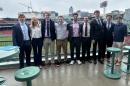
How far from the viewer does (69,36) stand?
4.91 meters

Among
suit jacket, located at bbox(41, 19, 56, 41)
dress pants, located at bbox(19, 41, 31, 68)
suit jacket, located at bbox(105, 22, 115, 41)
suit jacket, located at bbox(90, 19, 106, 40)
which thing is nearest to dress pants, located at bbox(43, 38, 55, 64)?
suit jacket, located at bbox(41, 19, 56, 41)

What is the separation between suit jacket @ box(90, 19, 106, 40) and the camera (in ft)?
15.9

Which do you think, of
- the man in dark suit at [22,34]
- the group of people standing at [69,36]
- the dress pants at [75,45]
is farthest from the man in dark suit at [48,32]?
the dress pants at [75,45]

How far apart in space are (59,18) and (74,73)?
152 centimetres

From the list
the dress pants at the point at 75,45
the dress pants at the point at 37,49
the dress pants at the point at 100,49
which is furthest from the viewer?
the dress pants at the point at 100,49

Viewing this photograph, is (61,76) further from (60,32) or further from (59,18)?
(59,18)

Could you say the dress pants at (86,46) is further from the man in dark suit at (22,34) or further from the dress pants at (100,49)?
the man in dark suit at (22,34)

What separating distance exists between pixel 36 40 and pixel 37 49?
28 cm

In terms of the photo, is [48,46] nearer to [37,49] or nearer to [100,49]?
[37,49]

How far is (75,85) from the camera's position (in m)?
3.68

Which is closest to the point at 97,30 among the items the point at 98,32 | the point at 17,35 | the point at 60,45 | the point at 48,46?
the point at 98,32

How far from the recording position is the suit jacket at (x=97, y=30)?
4.86 meters

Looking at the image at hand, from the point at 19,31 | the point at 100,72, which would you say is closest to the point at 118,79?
the point at 100,72

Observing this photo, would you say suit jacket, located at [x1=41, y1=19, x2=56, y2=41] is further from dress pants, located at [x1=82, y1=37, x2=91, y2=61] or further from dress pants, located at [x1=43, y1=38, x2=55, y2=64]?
dress pants, located at [x1=82, y1=37, x2=91, y2=61]
